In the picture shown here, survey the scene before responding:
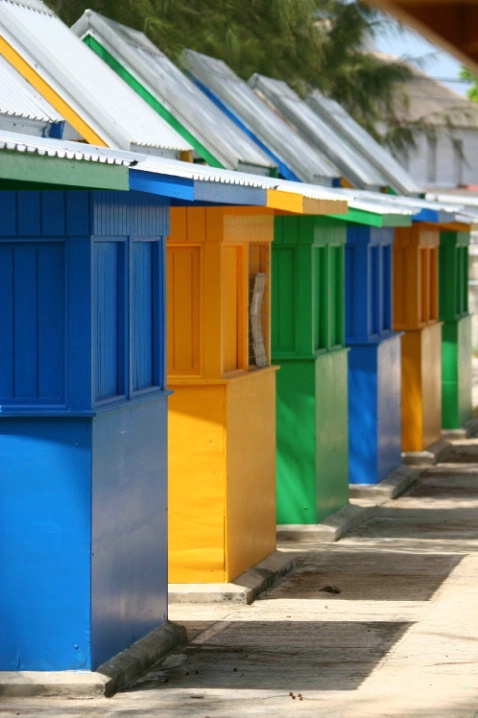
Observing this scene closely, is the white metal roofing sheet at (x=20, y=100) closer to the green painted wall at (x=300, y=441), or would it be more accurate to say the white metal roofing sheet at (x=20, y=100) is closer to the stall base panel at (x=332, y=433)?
the green painted wall at (x=300, y=441)

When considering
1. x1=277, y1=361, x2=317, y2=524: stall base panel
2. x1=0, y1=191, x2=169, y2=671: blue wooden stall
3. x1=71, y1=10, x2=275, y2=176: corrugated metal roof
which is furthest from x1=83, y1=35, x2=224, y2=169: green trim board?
x1=0, y1=191, x2=169, y2=671: blue wooden stall

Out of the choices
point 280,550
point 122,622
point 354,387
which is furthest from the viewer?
point 354,387

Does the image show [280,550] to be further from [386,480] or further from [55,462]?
[55,462]

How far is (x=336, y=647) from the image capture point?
8688 millimetres

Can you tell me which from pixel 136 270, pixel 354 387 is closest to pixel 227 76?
pixel 354 387

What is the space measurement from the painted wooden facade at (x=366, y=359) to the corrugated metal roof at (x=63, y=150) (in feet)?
25.0

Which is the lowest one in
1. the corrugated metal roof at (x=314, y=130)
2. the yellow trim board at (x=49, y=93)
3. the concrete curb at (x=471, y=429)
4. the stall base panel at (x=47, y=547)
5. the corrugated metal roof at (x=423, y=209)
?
the concrete curb at (x=471, y=429)

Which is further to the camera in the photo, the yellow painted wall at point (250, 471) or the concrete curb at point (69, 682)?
the yellow painted wall at point (250, 471)

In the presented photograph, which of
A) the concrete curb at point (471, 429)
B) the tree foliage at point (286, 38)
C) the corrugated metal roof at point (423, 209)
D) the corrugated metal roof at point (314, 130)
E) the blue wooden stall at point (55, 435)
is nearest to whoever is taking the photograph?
the blue wooden stall at point (55, 435)

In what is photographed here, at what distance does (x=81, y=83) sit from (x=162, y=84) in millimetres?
2657

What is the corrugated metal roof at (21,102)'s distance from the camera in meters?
8.83

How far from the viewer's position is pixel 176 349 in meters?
10.1

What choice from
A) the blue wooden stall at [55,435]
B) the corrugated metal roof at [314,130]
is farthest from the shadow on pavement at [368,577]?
the corrugated metal roof at [314,130]

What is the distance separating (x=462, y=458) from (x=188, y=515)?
8.94 meters
